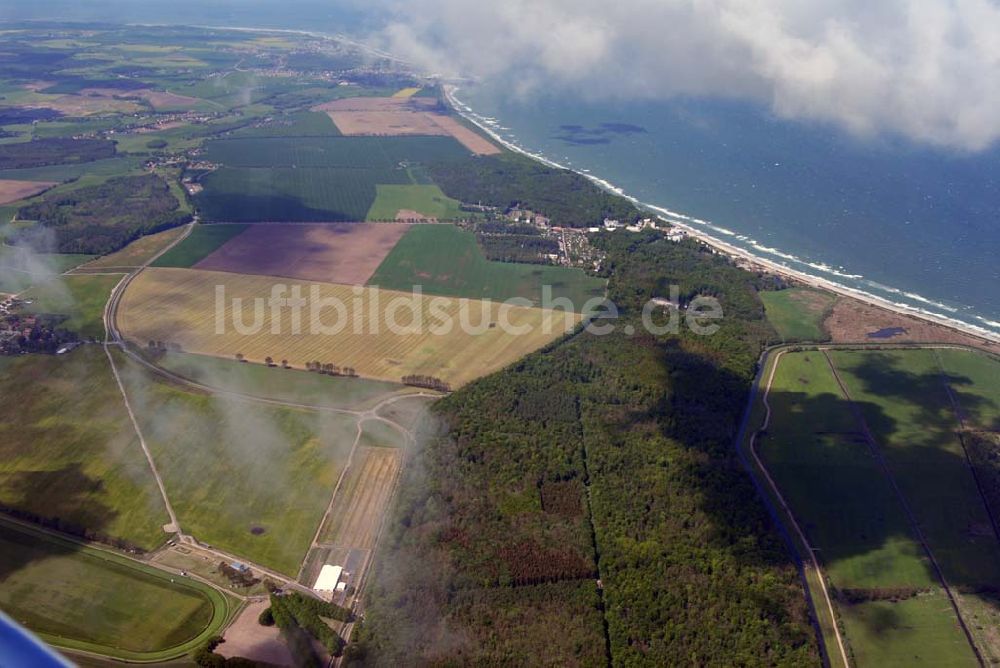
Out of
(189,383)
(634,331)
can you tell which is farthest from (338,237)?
(634,331)

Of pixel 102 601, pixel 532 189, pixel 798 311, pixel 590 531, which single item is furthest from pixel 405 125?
pixel 102 601

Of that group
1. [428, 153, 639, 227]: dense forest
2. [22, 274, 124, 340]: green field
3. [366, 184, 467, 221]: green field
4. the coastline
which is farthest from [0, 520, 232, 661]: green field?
[428, 153, 639, 227]: dense forest

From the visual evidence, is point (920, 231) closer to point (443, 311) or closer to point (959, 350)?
point (959, 350)

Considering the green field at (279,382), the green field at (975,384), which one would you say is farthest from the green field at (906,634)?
the green field at (279,382)

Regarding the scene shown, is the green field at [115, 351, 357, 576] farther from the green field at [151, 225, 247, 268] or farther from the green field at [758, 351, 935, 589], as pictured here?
the green field at [758, 351, 935, 589]

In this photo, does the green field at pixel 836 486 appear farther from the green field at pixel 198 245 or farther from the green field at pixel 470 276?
the green field at pixel 198 245

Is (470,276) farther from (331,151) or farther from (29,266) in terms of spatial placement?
(331,151)
